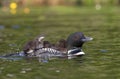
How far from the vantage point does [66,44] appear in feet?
63.2

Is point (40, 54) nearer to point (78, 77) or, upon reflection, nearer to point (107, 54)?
point (107, 54)

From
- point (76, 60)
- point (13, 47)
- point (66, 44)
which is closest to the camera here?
point (76, 60)

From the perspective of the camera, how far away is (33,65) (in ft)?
55.1

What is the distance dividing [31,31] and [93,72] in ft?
50.5

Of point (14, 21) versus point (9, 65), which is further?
point (14, 21)

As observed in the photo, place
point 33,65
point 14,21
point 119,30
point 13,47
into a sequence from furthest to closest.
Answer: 1. point 14,21
2. point 119,30
3. point 13,47
4. point 33,65

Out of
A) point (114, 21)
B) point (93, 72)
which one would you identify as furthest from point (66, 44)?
point (114, 21)

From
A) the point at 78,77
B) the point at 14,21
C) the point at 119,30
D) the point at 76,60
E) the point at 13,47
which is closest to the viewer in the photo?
A: the point at 78,77

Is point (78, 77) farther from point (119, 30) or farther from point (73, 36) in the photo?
point (119, 30)

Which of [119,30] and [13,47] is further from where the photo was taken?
[119,30]

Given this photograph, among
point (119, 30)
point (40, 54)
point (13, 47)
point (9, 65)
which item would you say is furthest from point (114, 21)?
point (9, 65)

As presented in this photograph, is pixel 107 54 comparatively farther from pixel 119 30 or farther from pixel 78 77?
pixel 119 30

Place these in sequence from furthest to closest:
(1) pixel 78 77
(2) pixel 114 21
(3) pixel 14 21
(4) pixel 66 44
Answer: (3) pixel 14 21 < (2) pixel 114 21 < (4) pixel 66 44 < (1) pixel 78 77

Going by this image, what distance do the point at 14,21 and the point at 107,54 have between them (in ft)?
65.0
